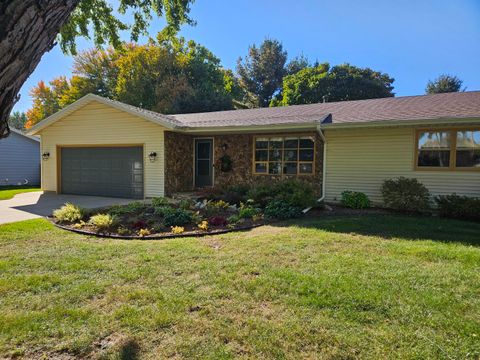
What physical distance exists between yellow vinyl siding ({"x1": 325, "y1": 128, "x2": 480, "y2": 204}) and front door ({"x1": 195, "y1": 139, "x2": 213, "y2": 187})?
191 inches

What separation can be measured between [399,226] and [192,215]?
4.82m

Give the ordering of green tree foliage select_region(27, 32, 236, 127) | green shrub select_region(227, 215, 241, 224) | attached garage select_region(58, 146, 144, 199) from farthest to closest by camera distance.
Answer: green tree foliage select_region(27, 32, 236, 127) → attached garage select_region(58, 146, 144, 199) → green shrub select_region(227, 215, 241, 224)

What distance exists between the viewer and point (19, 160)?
1945 cm

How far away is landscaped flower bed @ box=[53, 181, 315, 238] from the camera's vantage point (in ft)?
21.8

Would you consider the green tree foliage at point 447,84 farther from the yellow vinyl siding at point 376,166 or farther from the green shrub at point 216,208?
the green shrub at point 216,208

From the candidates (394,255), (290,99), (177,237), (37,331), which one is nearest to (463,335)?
(394,255)

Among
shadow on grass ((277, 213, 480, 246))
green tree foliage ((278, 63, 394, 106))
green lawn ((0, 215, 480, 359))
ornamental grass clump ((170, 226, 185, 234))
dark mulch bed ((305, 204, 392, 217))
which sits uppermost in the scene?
green tree foliage ((278, 63, 394, 106))

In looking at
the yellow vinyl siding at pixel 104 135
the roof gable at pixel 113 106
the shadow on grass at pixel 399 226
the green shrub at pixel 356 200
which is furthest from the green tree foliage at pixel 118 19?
the green shrub at pixel 356 200

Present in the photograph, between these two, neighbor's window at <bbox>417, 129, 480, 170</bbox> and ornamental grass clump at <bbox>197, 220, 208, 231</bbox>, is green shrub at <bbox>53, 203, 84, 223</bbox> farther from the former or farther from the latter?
neighbor's window at <bbox>417, 129, 480, 170</bbox>

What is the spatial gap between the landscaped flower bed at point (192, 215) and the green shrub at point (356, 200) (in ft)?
4.78

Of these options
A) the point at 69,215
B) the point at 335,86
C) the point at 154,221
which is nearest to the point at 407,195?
the point at 154,221

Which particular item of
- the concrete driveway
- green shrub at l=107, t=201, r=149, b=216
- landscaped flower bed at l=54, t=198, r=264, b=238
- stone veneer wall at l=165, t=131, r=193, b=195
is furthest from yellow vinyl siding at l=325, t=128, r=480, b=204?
the concrete driveway

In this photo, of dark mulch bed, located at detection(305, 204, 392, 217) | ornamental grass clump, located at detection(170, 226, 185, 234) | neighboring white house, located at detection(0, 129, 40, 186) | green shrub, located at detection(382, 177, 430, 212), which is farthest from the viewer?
neighboring white house, located at detection(0, 129, 40, 186)

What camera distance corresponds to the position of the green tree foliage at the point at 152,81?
26.3 metres
